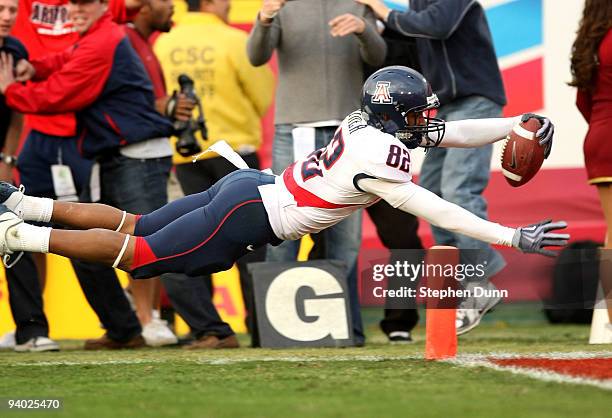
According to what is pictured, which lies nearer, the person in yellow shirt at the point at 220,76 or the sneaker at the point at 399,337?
the sneaker at the point at 399,337

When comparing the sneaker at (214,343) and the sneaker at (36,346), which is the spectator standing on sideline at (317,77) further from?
the sneaker at (36,346)

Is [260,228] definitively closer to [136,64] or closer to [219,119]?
[136,64]

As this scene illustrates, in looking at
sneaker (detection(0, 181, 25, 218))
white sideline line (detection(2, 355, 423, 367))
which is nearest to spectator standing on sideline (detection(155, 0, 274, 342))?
white sideline line (detection(2, 355, 423, 367))

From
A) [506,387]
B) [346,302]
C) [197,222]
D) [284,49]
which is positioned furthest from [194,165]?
[506,387]

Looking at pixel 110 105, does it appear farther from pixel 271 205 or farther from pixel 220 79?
pixel 271 205

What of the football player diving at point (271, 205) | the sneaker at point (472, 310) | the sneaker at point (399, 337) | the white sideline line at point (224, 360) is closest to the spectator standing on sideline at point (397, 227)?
the sneaker at point (399, 337)

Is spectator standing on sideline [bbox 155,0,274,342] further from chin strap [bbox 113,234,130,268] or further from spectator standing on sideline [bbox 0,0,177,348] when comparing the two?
chin strap [bbox 113,234,130,268]

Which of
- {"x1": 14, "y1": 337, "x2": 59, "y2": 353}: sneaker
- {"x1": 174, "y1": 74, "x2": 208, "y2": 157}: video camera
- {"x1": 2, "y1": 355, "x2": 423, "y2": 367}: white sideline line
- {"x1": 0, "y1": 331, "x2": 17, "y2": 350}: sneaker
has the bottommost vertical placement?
{"x1": 0, "y1": 331, "x2": 17, "y2": 350}: sneaker

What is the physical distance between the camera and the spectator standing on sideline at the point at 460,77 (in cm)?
661

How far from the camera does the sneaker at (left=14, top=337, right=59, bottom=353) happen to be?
21.9 feet

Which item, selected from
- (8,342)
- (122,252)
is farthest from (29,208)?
(8,342)

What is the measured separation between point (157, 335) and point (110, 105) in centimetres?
140

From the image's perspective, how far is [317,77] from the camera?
676 centimetres

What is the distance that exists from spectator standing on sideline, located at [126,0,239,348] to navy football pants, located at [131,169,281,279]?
112 cm
